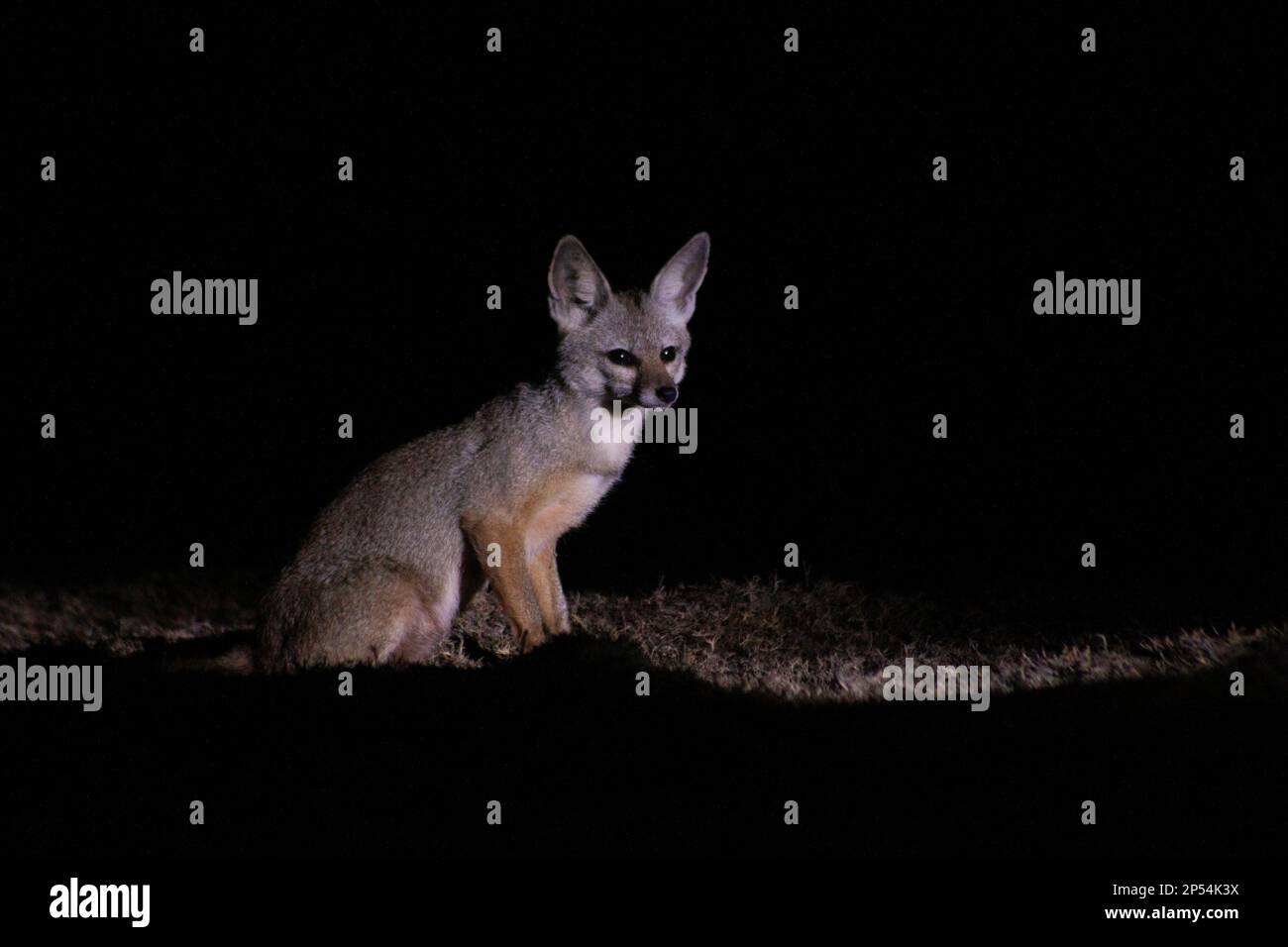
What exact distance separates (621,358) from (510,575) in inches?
51.1

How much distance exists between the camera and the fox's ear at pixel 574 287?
6742 mm

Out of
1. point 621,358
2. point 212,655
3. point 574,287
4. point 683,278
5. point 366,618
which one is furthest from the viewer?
point 683,278

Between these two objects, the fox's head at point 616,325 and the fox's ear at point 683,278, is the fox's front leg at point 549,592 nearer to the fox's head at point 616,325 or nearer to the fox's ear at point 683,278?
the fox's head at point 616,325

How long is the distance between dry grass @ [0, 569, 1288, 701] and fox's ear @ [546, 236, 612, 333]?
5.96 ft

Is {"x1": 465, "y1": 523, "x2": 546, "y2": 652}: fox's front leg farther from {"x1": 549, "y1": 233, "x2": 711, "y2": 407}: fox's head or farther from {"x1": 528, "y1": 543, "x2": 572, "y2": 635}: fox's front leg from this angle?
{"x1": 549, "y1": 233, "x2": 711, "y2": 407}: fox's head

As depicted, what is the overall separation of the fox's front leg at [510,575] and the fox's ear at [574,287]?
1.20 metres

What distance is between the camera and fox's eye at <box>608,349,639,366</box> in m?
6.74

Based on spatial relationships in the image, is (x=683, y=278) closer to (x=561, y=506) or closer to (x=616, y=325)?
(x=616, y=325)

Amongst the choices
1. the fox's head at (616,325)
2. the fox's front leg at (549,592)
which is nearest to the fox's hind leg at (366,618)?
the fox's front leg at (549,592)

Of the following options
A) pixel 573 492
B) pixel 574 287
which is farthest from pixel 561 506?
pixel 574 287

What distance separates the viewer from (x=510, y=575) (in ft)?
21.8

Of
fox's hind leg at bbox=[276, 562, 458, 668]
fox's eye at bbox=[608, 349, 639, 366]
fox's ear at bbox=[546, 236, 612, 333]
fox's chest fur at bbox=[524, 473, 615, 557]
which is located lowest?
fox's hind leg at bbox=[276, 562, 458, 668]

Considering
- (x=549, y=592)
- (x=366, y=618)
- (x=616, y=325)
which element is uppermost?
(x=616, y=325)

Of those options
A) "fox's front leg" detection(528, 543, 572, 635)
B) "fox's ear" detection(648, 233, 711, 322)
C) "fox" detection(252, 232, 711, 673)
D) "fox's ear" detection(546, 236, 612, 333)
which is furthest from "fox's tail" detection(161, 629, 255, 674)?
"fox's ear" detection(648, 233, 711, 322)
